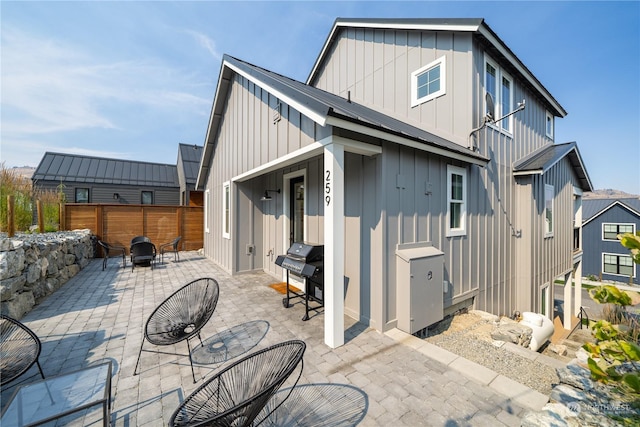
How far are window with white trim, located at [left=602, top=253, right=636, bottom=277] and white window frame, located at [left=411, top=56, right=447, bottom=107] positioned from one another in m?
22.7

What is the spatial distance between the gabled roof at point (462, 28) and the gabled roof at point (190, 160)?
1087cm

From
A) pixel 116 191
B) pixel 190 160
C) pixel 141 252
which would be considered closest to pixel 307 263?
pixel 141 252

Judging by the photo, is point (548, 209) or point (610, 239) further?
point (610, 239)

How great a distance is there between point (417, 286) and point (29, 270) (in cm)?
663

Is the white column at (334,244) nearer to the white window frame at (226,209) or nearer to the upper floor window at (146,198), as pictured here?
the white window frame at (226,209)

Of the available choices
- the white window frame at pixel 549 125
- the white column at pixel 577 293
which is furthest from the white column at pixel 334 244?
the white column at pixel 577 293

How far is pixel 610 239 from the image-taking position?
18438 millimetres

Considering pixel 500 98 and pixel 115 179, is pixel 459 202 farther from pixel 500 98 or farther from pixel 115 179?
pixel 115 179

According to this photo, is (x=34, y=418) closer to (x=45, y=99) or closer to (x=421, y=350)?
(x=421, y=350)

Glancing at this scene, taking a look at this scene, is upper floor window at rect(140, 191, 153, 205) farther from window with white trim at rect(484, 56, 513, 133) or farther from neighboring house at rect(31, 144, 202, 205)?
window with white trim at rect(484, 56, 513, 133)

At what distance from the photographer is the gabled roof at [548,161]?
628 centimetres

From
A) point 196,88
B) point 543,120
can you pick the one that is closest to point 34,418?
point 196,88

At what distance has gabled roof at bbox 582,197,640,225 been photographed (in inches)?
693

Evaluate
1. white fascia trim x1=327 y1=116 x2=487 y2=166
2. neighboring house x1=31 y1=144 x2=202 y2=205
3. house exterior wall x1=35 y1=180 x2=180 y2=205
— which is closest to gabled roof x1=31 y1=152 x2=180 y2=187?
neighboring house x1=31 y1=144 x2=202 y2=205
